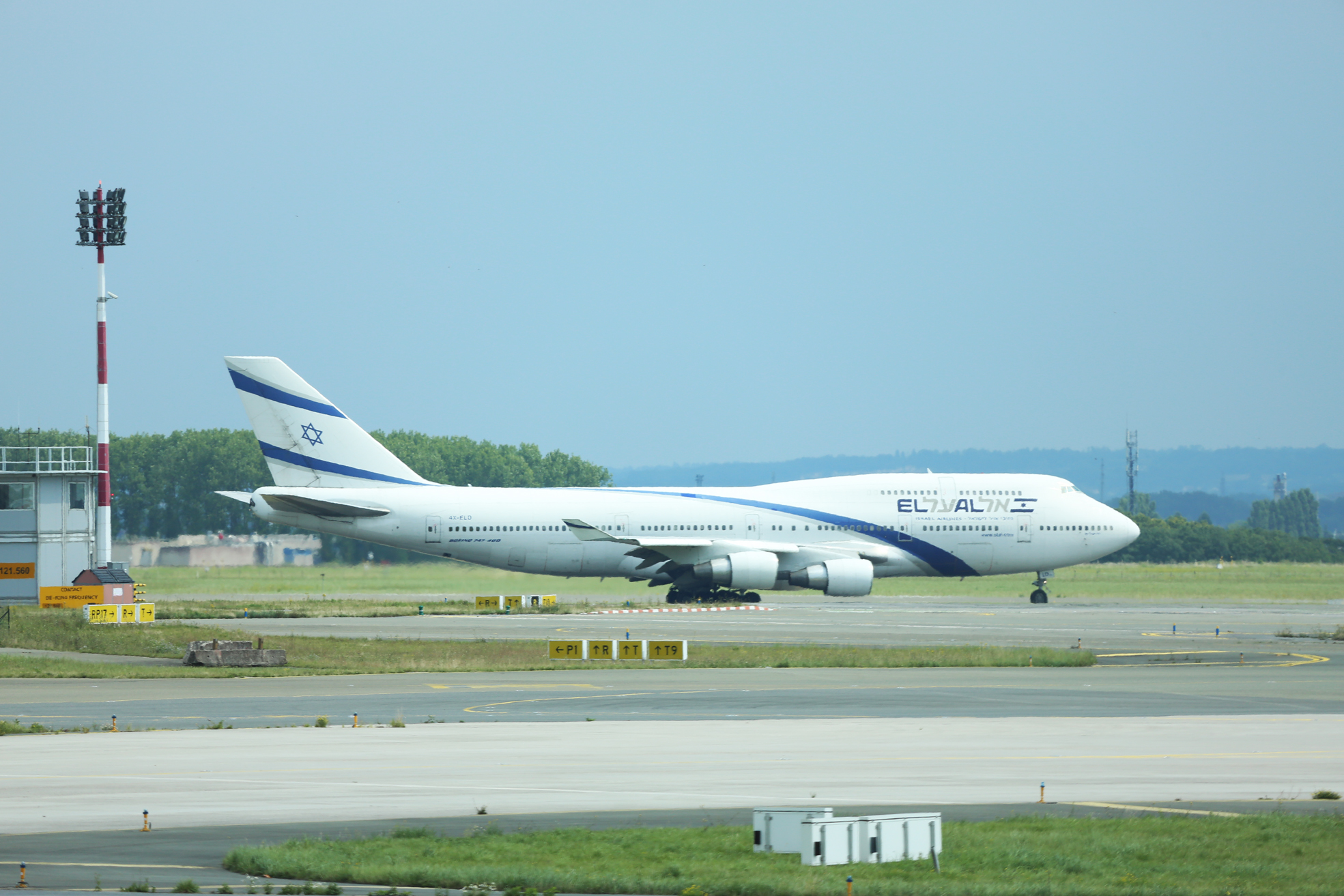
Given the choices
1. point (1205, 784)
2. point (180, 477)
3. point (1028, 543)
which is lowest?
point (1205, 784)

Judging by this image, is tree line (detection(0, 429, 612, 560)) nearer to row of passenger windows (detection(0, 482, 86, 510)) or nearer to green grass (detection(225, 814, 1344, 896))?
row of passenger windows (detection(0, 482, 86, 510))

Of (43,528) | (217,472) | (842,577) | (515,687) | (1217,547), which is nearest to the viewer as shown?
(515,687)

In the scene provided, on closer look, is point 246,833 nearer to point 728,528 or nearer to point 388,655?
point 388,655

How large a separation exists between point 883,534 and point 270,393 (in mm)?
25973

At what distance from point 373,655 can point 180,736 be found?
1462 centimetres

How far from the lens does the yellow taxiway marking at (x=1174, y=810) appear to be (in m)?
15.7

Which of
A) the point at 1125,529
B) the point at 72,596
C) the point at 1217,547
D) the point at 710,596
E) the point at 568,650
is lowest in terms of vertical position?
the point at 568,650

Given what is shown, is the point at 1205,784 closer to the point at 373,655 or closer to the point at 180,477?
the point at 373,655

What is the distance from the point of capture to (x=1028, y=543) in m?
59.6

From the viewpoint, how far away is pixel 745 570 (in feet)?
186

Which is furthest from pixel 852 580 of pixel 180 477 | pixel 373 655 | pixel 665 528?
pixel 180 477

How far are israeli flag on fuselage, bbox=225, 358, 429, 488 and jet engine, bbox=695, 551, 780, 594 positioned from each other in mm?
12602

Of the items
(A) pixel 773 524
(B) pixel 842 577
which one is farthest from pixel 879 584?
(B) pixel 842 577

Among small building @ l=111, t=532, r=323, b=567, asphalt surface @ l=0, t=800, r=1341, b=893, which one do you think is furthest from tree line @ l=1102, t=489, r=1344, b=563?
asphalt surface @ l=0, t=800, r=1341, b=893
